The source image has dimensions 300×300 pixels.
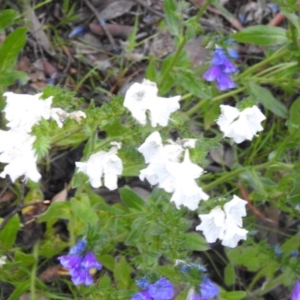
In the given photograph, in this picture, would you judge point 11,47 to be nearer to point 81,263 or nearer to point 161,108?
point 81,263

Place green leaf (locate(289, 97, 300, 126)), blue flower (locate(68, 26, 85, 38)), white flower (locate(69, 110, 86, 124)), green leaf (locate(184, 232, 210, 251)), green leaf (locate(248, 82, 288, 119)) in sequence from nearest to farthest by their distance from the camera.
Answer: white flower (locate(69, 110, 86, 124)) < green leaf (locate(184, 232, 210, 251)) < green leaf (locate(289, 97, 300, 126)) < green leaf (locate(248, 82, 288, 119)) < blue flower (locate(68, 26, 85, 38))

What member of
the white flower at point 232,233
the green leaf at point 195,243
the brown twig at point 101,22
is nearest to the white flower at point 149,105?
the white flower at point 232,233

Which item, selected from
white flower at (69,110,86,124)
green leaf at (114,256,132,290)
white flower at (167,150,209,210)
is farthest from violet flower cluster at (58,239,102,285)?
white flower at (167,150,209,210)

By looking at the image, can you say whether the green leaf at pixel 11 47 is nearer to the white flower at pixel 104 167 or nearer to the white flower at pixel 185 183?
the white flower at pixel 104 167

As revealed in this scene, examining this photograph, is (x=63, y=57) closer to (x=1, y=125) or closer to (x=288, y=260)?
(x=1, y=125)

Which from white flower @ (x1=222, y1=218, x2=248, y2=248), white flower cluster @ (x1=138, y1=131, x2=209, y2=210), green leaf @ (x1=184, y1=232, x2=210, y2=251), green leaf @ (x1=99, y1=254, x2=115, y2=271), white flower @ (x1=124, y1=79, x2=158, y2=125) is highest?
white flower @ (x1=124, y1=79, x2=158, y2=125)

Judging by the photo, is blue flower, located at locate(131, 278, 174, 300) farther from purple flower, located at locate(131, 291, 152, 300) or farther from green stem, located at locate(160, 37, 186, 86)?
green stem, located at locate(160, 37, 186, 86)

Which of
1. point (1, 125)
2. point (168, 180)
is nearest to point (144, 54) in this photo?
point (1, 125)

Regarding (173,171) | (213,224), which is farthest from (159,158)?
(213,224)
